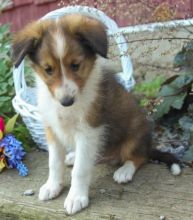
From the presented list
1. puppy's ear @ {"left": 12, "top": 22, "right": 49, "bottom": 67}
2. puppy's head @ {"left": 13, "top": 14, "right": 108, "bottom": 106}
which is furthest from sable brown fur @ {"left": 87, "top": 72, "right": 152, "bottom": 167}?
puppy's ear @ {"left": 12, "top": 22, "right": 49, "bottom": 67}

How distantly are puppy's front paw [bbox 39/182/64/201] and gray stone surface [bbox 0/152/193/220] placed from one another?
4cm

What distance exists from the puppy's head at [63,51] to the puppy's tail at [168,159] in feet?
3.62

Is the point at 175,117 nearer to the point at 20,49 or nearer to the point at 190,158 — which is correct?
the point at 190,158

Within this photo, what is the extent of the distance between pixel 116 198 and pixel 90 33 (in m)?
1.26

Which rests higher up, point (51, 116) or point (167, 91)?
point (51, 116)

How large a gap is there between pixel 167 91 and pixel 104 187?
4.32 feet

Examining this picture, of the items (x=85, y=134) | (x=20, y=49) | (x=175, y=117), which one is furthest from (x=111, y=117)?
(x=175, y=117)

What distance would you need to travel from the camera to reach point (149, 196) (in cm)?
378

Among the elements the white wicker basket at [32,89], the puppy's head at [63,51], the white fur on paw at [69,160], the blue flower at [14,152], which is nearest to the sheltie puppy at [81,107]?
the puppy's head at [63,51]

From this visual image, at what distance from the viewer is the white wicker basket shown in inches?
179

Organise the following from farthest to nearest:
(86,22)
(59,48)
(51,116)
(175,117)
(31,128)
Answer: (175,117) < (31,128) < (51,116) < (86,22) < (59,48)

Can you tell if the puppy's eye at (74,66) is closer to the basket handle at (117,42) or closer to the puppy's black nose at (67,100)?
the puppy's black nose at (67,100)

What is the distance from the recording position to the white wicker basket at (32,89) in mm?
4539

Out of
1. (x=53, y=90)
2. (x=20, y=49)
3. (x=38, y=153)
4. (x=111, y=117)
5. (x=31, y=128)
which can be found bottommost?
(x=38, y=153)
